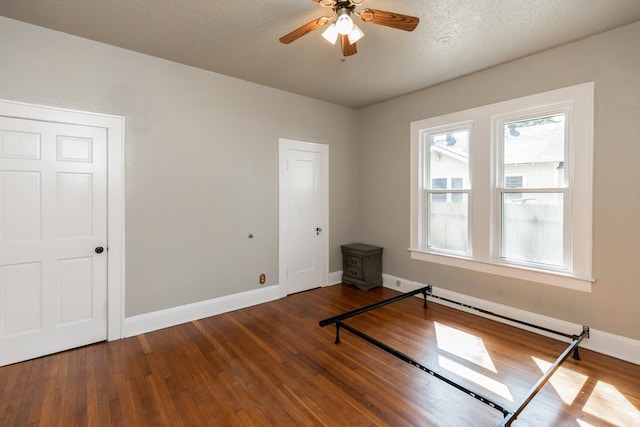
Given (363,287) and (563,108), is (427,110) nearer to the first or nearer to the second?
(563,108)

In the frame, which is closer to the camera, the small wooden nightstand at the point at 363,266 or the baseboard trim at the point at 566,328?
the baseboard trim at the point at 566,328

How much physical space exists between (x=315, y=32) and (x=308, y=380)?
117 inches

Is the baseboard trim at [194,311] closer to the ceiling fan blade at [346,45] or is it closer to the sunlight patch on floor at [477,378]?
the sunlight patch on floor at [477,378]

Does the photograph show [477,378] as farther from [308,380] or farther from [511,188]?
[511,188]

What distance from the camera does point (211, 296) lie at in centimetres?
364

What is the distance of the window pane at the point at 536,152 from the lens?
10.0 feet

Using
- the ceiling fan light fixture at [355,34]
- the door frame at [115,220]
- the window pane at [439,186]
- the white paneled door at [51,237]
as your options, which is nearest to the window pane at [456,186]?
the window pane at [439,186]

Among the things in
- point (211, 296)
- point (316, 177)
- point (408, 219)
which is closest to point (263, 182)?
point (316, 177)

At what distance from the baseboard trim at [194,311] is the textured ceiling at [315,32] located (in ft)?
9.03

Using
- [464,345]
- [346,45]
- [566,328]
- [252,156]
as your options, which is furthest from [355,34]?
[566,328]

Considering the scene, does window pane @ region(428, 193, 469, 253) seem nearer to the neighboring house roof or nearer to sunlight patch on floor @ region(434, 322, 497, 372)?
the neighboring house roof

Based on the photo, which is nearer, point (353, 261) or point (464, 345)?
point (464, 345)

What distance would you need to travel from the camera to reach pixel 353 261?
4750 mm

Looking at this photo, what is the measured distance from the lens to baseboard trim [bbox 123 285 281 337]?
313 centimetres
